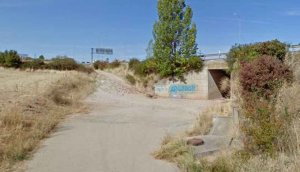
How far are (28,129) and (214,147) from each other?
6316mm

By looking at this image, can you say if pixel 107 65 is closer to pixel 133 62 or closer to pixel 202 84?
pixel 133 62

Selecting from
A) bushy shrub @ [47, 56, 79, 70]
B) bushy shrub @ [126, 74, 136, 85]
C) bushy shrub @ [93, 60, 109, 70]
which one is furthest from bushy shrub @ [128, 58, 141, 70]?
bushy shrub @ [93, 60, 109, 70]

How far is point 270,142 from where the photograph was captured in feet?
26.3

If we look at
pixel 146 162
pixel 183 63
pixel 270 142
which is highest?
pixel 183 63

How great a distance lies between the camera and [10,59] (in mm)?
69625

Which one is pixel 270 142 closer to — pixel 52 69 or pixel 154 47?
pixel 154 47

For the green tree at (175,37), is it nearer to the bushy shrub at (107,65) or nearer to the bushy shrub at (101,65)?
the bushy shrub at (107,65)

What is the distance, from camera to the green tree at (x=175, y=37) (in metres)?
38.6

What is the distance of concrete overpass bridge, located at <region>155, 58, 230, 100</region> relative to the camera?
121 ft

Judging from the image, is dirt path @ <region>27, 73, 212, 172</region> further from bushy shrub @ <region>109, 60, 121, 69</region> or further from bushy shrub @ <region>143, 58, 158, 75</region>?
bushy shrub @ <region>109, 60, 121, 69</region>

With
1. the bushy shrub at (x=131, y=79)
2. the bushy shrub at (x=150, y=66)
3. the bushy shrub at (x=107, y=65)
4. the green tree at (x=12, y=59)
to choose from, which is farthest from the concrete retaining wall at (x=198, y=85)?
the green tree at (x=12, y=59)

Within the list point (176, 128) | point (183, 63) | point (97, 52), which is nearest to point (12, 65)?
point (97, 52)

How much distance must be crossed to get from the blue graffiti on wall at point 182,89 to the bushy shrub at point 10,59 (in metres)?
43.1

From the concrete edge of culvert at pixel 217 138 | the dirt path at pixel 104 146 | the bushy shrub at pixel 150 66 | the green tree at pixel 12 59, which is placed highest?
the green tree at pixel 12 59
